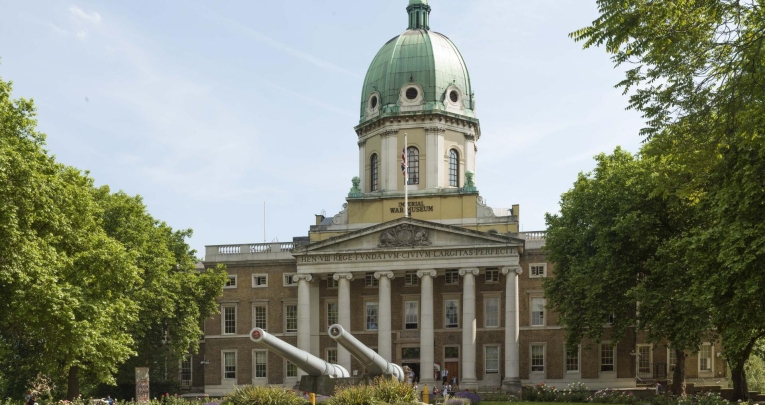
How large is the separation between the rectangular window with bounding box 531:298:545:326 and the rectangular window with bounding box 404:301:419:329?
7483 millimetres

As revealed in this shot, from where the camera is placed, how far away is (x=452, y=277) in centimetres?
6581

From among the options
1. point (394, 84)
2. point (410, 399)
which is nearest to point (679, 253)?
point (410, 399)

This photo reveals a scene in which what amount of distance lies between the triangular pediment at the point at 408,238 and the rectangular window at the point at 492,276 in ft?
11.5

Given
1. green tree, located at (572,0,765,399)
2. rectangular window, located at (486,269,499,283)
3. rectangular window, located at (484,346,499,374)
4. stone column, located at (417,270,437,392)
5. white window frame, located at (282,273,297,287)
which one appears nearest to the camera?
green tree, located at (572,0,765,399)

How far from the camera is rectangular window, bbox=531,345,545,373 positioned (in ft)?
Answer: 212

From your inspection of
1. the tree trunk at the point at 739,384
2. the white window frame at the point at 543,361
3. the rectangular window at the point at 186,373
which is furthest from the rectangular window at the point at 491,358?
the tree trunk at the point at 739,384

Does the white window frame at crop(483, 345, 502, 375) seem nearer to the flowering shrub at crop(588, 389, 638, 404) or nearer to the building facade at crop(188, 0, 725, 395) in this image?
the building facade at crop(188, 0, 725, 395)

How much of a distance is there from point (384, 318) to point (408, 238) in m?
5.19

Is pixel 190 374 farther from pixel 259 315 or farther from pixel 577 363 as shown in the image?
pixel 577 363

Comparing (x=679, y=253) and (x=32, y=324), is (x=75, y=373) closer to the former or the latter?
(x=32, y=324)

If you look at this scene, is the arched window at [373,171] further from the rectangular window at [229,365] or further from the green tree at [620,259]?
the green tree at [620,259]

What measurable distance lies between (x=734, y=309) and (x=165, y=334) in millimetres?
34720

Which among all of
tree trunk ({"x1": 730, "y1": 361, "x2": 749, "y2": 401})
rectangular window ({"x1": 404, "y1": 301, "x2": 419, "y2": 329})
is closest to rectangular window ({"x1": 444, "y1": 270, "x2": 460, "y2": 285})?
rectangular window ({"x1": 404, "y1": 301, "x2": 419, "y2": 329})

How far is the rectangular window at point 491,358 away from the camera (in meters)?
64.9
